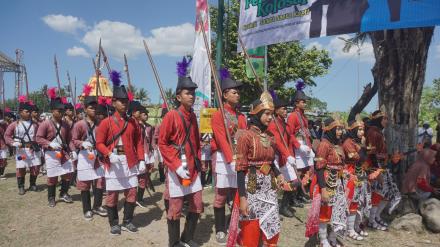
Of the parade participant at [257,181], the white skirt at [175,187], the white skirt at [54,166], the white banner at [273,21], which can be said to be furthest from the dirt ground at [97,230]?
the white banner at [273,21]

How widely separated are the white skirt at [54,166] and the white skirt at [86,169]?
89cm

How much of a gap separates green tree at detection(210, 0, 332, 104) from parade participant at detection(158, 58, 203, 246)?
19.1 m

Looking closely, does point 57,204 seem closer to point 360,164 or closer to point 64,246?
point 64,246

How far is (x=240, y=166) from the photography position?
3.81 metres

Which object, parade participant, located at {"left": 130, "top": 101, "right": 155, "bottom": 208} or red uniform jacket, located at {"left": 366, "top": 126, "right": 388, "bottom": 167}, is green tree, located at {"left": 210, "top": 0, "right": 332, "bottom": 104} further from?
red uniform jacket, located at {"left": 366, "top": 126, "right": 388, "bottom": 167}

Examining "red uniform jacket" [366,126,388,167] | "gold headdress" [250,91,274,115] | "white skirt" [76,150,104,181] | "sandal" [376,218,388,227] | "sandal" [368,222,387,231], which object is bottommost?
"sandal" [368,222,387,231]

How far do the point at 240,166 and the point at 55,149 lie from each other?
544cm

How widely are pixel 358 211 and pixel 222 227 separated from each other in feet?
8.05

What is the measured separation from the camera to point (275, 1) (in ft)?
27.1

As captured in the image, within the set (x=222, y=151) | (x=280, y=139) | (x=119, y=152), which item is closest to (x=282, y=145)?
(x=280, y=139)

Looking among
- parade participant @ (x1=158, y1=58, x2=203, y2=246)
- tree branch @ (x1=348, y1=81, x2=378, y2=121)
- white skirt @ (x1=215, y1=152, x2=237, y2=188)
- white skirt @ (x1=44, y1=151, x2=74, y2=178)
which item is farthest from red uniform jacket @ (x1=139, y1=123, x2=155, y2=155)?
tree branch @ (x1=348, y1=81, x2=378, y2=121)

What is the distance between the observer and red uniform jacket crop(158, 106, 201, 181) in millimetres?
4609

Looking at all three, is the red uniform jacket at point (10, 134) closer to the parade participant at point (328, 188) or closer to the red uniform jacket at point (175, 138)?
the red uniform jacket at point (175, 138)

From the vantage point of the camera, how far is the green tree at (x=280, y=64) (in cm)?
2428
